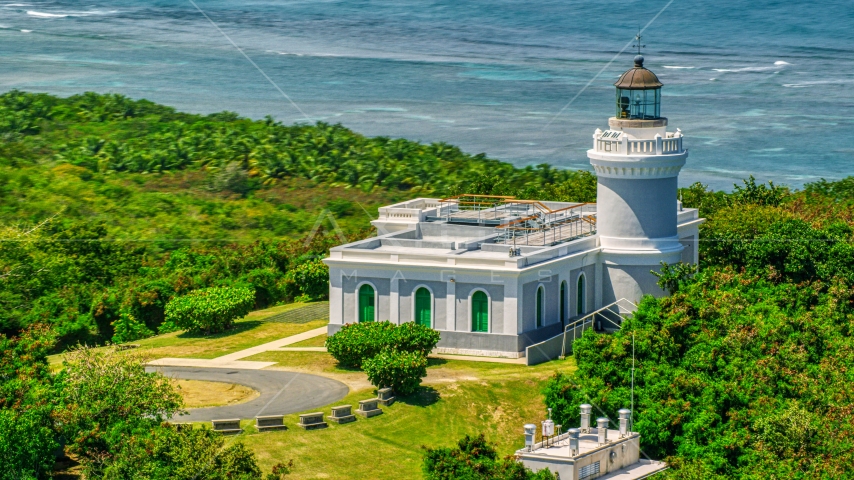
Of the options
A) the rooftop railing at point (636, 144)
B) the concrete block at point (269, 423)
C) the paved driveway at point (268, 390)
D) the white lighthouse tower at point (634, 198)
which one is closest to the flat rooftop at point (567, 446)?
the concrete block at point (269, 423)

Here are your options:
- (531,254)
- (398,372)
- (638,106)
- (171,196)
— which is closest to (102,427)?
(398,372)

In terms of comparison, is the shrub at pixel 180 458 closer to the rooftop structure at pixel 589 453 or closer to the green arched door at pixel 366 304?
the rooftop structure at pixel 589 453

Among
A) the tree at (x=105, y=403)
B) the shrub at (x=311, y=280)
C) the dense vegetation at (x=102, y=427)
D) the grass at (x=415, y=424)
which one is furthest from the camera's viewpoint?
the shrub at (x=311, y=280)

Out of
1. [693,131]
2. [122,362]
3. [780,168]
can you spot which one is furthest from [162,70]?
[122,362]

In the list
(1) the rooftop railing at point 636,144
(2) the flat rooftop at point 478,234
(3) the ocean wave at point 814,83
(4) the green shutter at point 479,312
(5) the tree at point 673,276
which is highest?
(1) the rooftop railing at point 636,144

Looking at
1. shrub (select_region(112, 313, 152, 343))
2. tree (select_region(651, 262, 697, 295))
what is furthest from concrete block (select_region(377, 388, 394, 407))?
shrub (select_region(112, 313, 152, 343))

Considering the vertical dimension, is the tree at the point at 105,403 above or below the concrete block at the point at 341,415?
above

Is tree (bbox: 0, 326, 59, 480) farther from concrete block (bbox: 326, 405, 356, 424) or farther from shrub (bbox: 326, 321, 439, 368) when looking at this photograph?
shrub (bbox: 326, 321, 439, 368)

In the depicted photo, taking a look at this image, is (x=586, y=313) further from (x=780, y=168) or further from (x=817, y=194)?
(x=780, y=168)
